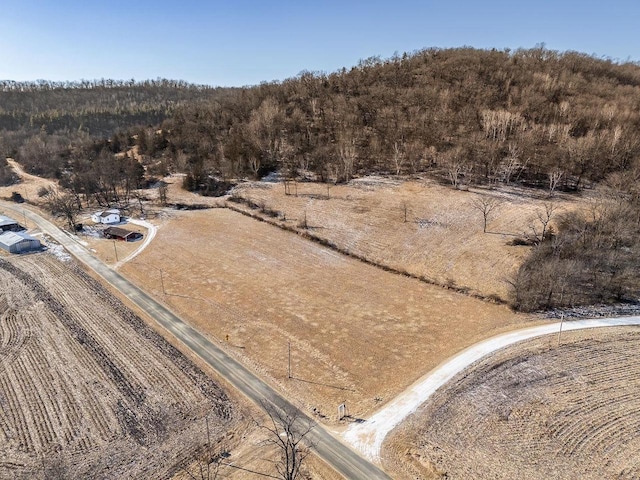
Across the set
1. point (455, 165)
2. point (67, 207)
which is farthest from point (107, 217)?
point (455, 165)

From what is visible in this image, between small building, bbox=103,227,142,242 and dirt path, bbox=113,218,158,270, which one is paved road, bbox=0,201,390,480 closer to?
dirt path, bbox=113,218,158,270

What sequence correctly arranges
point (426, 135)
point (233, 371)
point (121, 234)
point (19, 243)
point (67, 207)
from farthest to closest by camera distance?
point (426, 135)
point (67, 207)
point (121, 234)
point (19, 243)
point (233, 371)

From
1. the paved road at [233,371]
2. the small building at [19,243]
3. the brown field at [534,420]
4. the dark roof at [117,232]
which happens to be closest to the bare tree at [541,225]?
the brown field at [534,420]

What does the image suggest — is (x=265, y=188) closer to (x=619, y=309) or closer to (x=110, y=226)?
(x=110, y=226)

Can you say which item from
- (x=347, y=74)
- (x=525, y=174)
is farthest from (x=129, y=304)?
(x=347, y=74)

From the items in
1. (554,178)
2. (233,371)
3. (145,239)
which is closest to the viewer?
(233,371)

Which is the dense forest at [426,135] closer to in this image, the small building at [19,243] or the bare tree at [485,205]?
the bare tree at [485,205]

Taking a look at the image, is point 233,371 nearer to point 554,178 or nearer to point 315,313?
point 315,313
